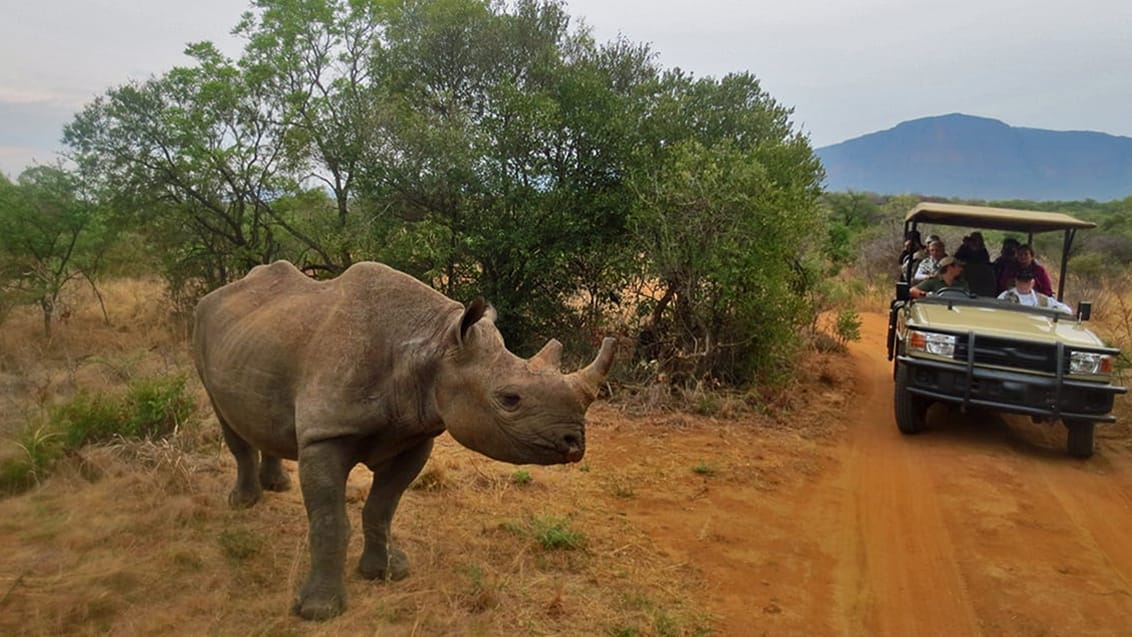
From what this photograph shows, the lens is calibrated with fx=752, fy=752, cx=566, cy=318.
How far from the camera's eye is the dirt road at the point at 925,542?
468cm

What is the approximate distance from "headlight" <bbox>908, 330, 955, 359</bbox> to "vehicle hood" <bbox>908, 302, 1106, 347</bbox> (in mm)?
88

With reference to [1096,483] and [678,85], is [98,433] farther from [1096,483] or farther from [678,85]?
[678,85]

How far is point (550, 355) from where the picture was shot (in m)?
3.72

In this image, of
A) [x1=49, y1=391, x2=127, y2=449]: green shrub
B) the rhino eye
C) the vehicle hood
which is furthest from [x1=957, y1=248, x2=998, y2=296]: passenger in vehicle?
[x1=49, y1=391, x2=127, y2=449]: green shrub

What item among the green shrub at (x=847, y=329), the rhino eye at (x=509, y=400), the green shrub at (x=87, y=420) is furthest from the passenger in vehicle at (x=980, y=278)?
the green shrub at (x=87, y=420)

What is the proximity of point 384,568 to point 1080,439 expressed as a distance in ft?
24.6

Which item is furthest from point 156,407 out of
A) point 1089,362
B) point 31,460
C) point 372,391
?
point 1089,362

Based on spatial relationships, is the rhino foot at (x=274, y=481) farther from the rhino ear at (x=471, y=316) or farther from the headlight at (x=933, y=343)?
the headlight at (x=933, y=343)

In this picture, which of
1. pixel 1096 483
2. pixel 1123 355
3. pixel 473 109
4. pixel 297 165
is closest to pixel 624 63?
pixel 473 109

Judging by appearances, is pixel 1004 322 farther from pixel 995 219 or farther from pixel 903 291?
pixel 995 219

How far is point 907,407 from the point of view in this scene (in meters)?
8.62

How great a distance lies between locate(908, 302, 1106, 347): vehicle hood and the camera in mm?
8008

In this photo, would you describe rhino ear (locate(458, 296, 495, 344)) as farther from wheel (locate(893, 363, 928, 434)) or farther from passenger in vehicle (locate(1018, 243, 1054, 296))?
passenger in vehicle (locate(1018, 243, 1054, 296))

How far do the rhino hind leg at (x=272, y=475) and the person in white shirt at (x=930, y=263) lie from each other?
897cm
